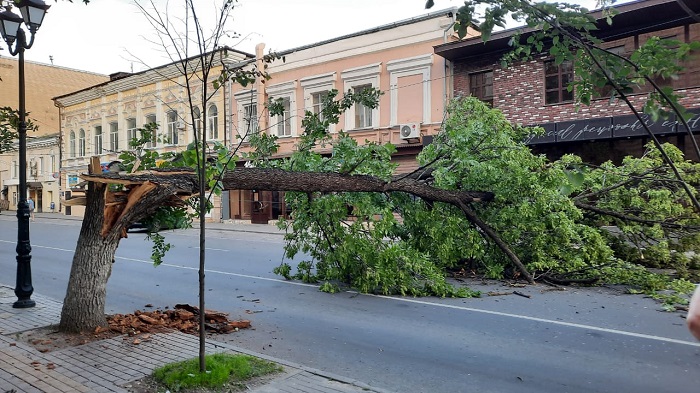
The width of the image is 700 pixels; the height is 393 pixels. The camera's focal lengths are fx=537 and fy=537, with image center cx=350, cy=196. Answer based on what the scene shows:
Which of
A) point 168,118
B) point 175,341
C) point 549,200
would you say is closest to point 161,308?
point 175,341

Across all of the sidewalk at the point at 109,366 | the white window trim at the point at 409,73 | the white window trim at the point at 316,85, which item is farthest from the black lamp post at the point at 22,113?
the white window trim at the point at 316,85

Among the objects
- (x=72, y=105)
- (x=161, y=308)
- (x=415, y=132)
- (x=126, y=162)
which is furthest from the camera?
(x=72, y=105)

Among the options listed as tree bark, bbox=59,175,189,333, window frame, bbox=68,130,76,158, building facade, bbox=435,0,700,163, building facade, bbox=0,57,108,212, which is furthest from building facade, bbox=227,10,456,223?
building facade, bbox=0,57,108,212

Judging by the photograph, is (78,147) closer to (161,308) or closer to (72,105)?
(72,105)

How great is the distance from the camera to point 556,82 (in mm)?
19125

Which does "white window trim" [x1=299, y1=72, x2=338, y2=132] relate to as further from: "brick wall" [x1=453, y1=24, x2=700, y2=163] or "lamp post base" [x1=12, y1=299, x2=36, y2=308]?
"lamp post base" [x1=12, y1=299, x2=36, y2=308]

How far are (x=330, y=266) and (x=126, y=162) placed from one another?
4.42m

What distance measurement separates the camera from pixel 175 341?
6.08 meters

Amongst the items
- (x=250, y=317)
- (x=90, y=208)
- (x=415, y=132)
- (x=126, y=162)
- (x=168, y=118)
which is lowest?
(x=250, y=317)

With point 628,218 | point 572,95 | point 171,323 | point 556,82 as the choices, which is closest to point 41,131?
point 556,82

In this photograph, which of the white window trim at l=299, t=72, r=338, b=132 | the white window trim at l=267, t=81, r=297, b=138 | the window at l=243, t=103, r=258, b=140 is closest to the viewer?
the window at l=243, t=103, r=258, b=140

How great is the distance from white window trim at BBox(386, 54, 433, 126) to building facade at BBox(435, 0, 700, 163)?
118 centimetres

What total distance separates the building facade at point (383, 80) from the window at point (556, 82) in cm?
385

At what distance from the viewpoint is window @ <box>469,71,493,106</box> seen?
68.5 feet
